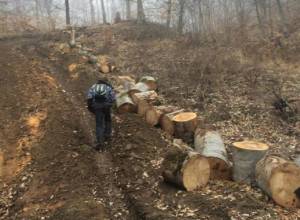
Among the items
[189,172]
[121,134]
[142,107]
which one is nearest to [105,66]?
[142,107]

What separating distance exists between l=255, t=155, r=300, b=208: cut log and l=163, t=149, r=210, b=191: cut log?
121 centimetres

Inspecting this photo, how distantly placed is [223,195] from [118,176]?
2306 millimetres

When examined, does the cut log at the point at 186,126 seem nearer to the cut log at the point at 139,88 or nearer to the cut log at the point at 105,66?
the cut log at the point at 139,88

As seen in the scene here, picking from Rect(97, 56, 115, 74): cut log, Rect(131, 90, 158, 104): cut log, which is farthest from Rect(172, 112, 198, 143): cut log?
Rect(97, 56, 115, 74): cut log

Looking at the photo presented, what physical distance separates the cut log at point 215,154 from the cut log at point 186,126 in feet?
2.88

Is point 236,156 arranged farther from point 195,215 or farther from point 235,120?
point 235,120

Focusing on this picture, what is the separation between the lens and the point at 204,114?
1260 cm

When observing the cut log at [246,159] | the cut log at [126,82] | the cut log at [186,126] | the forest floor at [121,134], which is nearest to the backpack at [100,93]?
the forest floor at [121,134]

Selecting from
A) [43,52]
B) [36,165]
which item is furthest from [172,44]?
[36,165]

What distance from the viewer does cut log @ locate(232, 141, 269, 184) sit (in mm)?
8156

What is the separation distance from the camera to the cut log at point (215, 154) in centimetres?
844

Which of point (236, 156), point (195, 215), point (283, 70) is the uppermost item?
point (283, 70)

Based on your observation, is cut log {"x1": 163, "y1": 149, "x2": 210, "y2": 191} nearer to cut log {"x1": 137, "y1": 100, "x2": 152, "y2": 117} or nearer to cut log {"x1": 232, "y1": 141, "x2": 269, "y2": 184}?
cut log {"x1": 232, "y1": 141, "x2": 269, "y2": 184}

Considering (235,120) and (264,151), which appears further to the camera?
(235,120)
